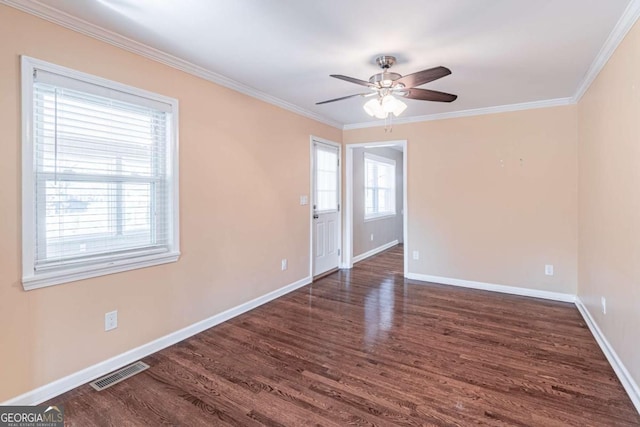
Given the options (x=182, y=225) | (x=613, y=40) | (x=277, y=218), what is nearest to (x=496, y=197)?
(x=613, y=40)

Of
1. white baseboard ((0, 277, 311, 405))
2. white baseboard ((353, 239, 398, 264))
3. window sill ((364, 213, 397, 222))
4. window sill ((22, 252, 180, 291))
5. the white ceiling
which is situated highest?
the white ceiling

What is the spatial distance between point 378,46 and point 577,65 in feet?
5.97

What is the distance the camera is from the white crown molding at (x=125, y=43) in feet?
6.38

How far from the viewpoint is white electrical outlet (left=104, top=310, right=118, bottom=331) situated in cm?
236

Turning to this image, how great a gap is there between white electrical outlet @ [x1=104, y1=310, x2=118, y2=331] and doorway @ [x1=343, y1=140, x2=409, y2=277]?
11.9ft

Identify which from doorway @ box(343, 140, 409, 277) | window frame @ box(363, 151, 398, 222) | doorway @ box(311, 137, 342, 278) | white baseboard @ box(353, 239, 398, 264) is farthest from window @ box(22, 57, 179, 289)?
window frame @ box(363, 151, 398, 222)

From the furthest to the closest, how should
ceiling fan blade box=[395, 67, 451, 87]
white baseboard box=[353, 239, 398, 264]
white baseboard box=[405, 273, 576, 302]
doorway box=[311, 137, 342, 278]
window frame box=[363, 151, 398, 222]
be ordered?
window frame box=[363, 151, 398, 222], white baseboard box=[353, 239, 398, 264], doorway box=[311, 137, 342, 278], white baseboard box=[405, 273, 576, 302], ceiling fan blade box=[395, 67, 451, 87]

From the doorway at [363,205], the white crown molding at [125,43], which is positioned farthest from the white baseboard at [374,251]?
the white crown molding at [125,43]

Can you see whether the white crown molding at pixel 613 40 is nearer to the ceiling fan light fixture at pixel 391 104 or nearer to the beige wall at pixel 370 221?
the ceiling fan light fixture at pixel 391 104

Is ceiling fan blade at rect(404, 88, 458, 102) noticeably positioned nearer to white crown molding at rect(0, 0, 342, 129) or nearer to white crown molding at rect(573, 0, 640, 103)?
white crown molding at rect(573, 0, 640, 103)

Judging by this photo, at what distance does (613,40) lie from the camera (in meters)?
2.29

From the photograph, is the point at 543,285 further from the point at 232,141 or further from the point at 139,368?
the point at 139,368

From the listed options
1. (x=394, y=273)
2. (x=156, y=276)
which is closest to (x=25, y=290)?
(x=156, y=276)

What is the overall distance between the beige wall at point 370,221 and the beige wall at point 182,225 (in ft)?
4.54
